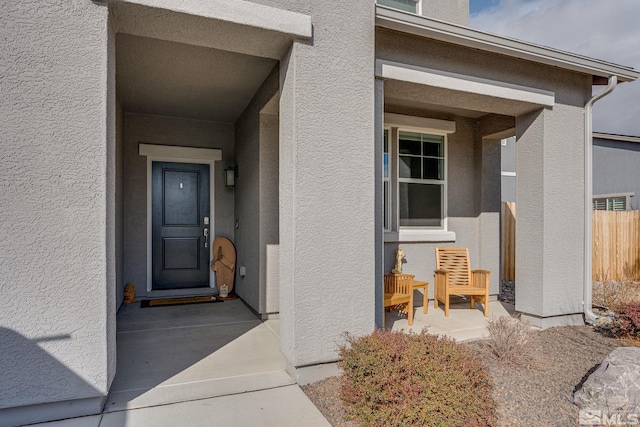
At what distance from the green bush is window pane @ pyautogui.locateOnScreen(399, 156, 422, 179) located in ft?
12.3

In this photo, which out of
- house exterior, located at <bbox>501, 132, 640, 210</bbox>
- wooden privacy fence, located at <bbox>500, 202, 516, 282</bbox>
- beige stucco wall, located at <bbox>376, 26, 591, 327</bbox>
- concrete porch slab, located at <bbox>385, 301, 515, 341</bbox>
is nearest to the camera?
concrete porch slab, located at <bbox>385, 301, 515, 341</bbox>

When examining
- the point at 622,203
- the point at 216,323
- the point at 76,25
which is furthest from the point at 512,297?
the point at 622,203

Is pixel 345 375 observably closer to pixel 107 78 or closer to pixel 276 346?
pixel 276 346

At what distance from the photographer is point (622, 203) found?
14797 millimetres

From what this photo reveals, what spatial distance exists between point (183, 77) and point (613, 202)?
1710 cm

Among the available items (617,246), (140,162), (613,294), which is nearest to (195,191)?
(140,162)

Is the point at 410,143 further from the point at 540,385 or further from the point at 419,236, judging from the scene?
the point at 540,385

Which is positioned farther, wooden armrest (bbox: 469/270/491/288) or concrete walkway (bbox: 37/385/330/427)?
wooden armrest (bbox: 469/270/491/288)

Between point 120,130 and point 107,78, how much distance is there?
3.58 meters

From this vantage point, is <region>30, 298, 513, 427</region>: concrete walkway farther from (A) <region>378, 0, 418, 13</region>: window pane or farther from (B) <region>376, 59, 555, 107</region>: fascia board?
(A) <region>378, 0, 418, 13</region>: window pane

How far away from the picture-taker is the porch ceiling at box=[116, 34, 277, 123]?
412 cm

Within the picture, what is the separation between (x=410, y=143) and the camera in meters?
6.31

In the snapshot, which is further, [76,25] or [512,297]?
[512,297]

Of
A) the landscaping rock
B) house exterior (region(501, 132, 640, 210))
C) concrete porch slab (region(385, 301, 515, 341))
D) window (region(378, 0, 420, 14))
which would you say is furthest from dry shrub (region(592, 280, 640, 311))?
house exterior (region(501, 132, 640, 210))
